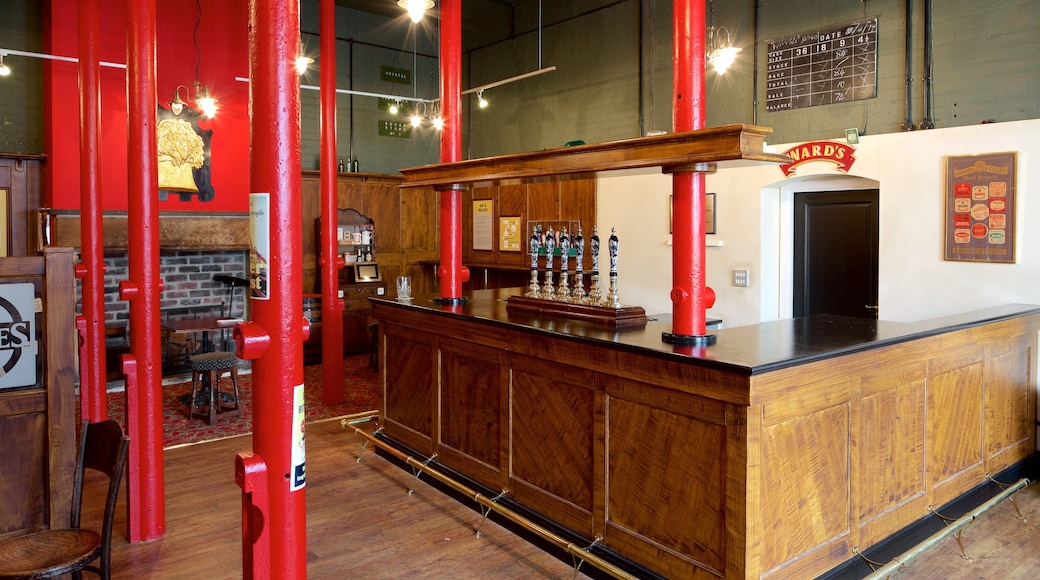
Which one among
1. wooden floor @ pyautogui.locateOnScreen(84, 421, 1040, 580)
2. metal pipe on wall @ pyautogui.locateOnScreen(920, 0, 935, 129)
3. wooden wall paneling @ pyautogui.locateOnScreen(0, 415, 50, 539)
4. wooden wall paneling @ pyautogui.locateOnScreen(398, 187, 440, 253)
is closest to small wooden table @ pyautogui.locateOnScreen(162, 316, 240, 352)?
wooden floor @ pyautogui.locateOnScreen(84, 421, 1040, 580)

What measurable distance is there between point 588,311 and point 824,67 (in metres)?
3.97

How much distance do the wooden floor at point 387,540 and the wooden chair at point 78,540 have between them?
89cm

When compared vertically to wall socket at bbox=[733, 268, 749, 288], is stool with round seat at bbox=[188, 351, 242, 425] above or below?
below

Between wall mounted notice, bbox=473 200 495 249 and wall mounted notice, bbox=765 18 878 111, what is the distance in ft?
13.8

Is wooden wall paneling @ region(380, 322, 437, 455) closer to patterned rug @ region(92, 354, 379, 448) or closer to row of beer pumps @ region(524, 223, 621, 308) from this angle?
row of beer pumps @ region(524, 223, 621, 308)

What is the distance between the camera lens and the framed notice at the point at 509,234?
9453 millimetres

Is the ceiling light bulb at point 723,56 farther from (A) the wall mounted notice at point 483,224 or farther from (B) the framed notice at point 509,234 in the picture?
(A) the wall mounted notice at point 483,224

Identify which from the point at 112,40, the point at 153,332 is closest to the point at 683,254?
the point at 153,332

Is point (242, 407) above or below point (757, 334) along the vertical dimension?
below

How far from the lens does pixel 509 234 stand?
9586 mm

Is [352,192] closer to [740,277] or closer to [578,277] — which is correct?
[740,277]

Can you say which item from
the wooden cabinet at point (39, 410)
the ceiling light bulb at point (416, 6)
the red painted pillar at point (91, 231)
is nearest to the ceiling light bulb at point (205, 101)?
the red painted pillar at point (91, 231)

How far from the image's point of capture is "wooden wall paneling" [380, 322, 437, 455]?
4.93 meters

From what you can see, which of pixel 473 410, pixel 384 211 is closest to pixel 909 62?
pixel 473 410
